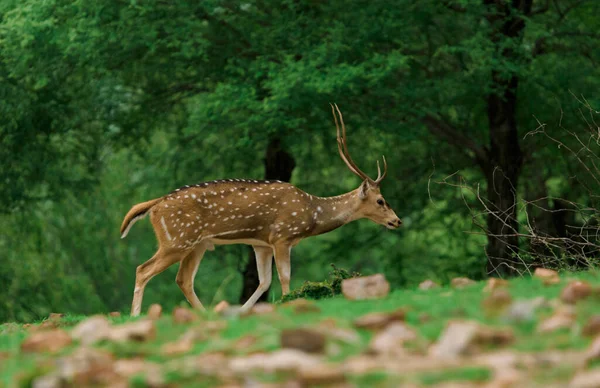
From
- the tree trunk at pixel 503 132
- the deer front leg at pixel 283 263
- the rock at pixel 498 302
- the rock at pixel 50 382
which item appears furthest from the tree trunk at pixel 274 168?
the rock at pixel 50 382

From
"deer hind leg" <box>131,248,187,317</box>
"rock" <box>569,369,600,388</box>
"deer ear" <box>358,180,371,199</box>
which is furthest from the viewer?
"deer ear" <box>358,180,371,199</box>

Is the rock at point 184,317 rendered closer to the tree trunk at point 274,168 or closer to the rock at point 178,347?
the rock at point 178,347

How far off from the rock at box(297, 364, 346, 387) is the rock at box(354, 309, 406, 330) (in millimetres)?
1002

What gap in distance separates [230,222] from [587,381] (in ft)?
25.2

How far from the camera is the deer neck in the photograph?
39.8 feet

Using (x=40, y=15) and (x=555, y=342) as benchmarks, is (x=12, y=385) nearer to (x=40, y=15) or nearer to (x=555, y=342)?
(x=555, y=342)

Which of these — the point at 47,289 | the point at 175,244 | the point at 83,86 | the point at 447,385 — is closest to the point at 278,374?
the point at 447,385

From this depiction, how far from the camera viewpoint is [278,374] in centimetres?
418

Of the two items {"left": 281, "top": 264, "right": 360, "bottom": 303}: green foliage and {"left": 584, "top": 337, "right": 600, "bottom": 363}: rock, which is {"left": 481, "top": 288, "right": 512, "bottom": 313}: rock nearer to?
{"left": 584, "top": 337, "right": 600, "bottom": 363}: rock

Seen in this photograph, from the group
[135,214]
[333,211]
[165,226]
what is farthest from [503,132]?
[135,214]

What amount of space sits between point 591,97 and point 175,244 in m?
7.70

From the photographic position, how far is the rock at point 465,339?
4344 mm

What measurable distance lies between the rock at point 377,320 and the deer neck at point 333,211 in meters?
6.88

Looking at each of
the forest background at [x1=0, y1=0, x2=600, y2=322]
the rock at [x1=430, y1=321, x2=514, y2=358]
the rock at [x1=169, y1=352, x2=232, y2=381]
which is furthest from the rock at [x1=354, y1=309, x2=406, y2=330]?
the forest background at [x1=0, y1=0, x2=600, y2=322]
